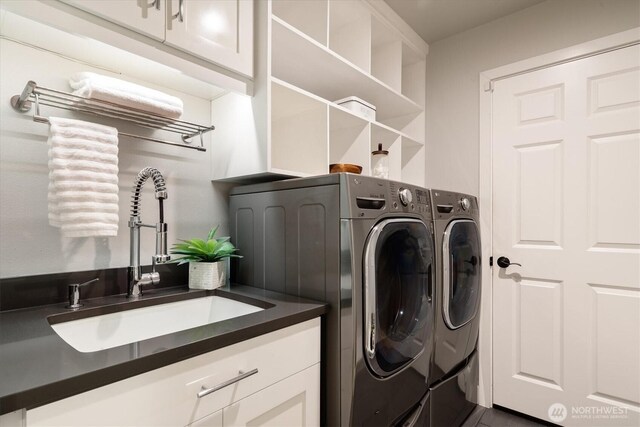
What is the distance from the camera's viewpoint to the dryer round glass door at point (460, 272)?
1.70 m

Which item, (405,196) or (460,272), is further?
(460,272)

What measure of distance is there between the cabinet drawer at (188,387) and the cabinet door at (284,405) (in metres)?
0.03

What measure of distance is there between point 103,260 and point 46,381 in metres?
0.81

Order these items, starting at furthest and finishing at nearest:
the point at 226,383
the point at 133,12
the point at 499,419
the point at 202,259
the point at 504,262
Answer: the point at 504,262 < the point at 499,419 < the point at 202,259 < the point at 133,12 < the point at 226,383

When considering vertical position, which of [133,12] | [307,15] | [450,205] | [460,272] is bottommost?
[460,272]

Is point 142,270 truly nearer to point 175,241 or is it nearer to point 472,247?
point 175,241

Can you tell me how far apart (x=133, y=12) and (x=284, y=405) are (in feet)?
4.44

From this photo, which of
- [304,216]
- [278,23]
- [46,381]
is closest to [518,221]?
[304,216]

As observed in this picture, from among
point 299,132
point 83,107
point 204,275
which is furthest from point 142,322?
point 299,132

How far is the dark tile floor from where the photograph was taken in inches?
78.7

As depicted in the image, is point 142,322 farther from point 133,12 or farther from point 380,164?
point 380,164

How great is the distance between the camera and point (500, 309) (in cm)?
218

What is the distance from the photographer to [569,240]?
1948 mm

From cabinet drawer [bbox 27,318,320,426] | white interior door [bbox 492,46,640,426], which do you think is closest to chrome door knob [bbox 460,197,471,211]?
white interior door [bbox 492,46,640,426]
